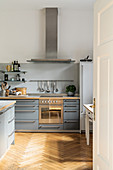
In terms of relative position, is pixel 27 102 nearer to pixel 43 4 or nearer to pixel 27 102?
pixel 27 102

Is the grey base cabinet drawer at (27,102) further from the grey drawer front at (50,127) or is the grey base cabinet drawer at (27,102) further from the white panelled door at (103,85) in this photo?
the white panelled door at (103,85)

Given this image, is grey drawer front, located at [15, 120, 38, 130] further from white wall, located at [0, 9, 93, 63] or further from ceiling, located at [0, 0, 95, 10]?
ceiling, located at [0, 0, 95, 10]

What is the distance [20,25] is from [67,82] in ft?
6.73

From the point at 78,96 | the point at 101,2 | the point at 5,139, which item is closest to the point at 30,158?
the point at 5,139

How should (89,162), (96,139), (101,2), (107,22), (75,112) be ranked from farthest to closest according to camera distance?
1. (75,112)
2. (89,162)
3. (96,139)
4. (101,2)
5. (107,22)

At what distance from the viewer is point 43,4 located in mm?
5508

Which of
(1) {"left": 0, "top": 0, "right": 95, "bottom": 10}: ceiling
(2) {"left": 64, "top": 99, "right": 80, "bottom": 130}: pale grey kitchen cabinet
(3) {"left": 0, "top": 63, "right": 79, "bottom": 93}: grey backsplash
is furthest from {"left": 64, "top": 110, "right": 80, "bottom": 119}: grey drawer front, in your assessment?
(1) {"left": 0, "top": 0, "right": 95, "bottom": 10}: ceiling

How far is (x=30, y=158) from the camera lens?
355cm

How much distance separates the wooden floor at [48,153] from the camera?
127 inches

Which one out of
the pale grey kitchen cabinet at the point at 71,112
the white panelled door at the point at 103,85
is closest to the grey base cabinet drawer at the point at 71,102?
the pale grey kitchen cabinet at the point at 71,112

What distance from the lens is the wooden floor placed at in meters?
3.23

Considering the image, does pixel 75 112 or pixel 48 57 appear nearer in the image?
pixel 75 112

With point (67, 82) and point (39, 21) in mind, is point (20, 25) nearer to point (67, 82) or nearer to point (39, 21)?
point (39, 21)

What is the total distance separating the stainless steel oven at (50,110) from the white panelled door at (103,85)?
3493mm
